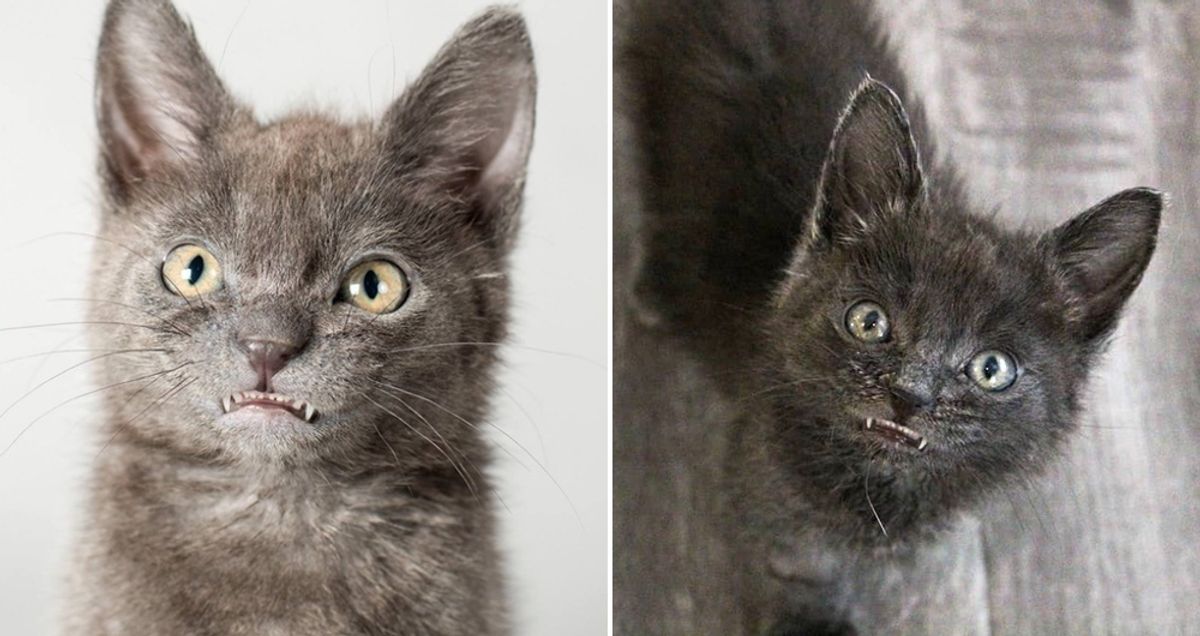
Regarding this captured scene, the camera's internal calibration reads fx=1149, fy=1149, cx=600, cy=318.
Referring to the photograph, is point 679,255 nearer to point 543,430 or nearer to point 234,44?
point 543,430

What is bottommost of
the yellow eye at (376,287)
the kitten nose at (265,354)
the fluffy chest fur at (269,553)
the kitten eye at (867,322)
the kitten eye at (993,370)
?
the fluffy chest fur at (269,553)

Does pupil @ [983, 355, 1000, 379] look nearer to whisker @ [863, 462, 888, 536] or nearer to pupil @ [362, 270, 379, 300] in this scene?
whisker @ [863, 462, 888, 536]

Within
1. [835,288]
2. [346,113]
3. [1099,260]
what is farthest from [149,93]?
[1099,260]

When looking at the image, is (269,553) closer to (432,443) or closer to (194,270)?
(432,443)

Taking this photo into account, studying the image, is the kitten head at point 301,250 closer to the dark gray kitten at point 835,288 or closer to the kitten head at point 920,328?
the dark gray kitten at point 835,288

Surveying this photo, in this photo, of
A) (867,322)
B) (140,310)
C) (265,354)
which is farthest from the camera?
(867,322)

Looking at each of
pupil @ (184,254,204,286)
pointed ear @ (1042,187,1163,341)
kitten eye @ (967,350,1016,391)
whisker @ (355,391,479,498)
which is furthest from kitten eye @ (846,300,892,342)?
pupil @ (184,254,204,286)

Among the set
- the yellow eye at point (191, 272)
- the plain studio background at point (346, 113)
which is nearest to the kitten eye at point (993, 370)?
the plain studio background at point (346, 113)
